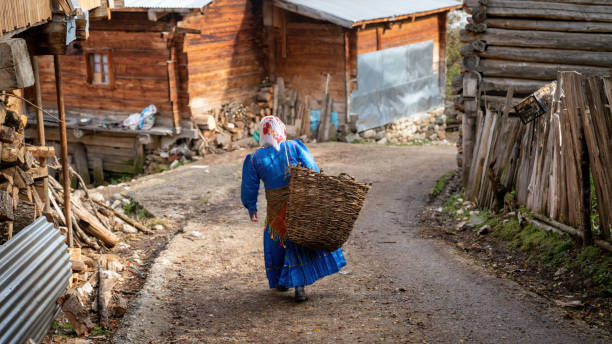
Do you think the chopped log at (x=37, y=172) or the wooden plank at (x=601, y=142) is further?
the chopped log at (x=37, y=172)

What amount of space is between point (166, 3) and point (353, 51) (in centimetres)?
507

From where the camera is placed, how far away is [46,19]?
234 inches

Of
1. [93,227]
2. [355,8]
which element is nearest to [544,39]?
[93,227]

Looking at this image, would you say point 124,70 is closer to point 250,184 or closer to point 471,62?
point 471,62

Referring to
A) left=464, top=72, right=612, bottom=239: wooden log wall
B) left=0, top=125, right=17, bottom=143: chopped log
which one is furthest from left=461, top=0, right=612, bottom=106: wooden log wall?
left=0, top=125, right=17, bottom=143: chopped log

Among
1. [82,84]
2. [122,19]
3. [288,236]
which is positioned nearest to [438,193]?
[288,236]

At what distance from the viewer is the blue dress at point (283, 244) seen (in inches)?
235

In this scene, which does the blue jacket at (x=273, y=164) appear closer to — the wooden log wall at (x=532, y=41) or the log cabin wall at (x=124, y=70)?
the wooden log wall at (x=532, y=41)

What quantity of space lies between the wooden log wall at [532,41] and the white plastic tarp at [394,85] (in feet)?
23.6

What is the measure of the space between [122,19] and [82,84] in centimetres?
217

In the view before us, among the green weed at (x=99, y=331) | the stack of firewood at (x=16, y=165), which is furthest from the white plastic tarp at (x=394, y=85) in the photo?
the green weed at (x=99, y=331)

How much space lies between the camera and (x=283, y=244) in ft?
19.7

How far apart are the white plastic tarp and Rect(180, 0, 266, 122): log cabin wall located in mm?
2869

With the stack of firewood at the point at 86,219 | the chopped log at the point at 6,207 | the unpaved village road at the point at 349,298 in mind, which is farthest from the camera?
the stack of firewood at the point at 86,219
